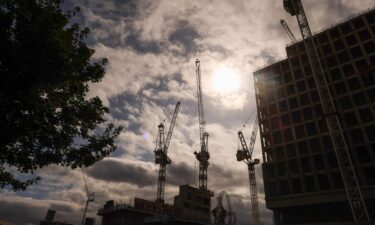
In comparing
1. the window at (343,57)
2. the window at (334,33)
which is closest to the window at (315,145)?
the window at (343,57)

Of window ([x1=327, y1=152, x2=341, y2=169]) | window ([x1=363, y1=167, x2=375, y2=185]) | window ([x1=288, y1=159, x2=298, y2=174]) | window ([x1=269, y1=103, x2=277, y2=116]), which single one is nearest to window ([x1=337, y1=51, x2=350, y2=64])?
window ([x1=269, y1=103, x2=277, y2=116])

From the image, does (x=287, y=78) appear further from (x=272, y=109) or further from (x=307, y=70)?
(x=272, y=109)

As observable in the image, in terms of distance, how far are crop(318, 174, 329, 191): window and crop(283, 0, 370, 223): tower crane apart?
464 cm

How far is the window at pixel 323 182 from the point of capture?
57.0 meters

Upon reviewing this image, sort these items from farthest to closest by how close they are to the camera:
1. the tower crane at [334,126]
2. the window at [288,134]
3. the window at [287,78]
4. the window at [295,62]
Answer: the window at [295,62] → the window at [287,78] → the window at [288,134] → the tower crane at [334,126]

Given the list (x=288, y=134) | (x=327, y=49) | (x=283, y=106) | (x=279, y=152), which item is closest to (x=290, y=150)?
(x=279, y=152)

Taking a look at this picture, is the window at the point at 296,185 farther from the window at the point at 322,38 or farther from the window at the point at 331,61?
the window at the point at 322,38

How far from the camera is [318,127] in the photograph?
62.5 m

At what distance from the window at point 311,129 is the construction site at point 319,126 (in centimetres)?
4

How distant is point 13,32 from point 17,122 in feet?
15.0

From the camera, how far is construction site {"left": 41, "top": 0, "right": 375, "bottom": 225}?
53562 mm

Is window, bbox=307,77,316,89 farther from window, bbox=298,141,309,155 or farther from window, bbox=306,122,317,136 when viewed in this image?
window, bbox=298,141,309,155

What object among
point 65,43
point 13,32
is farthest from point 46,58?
point 13,32

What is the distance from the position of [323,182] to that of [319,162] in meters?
4.50
